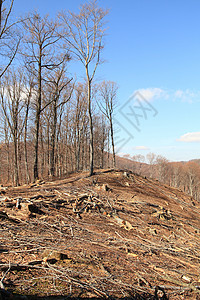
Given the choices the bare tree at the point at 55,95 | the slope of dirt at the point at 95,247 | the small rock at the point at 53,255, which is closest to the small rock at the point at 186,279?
the slope of dirt at the point at 95,247

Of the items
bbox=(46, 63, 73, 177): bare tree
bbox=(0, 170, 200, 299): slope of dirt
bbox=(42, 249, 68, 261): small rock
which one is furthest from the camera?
bbox=(46, 63, 73, 177): bare tree

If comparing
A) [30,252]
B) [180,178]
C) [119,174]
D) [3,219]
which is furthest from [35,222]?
[180,178]

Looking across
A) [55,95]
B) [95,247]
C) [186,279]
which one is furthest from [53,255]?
[55,95]

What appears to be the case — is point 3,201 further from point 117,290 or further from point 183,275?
point 183,275

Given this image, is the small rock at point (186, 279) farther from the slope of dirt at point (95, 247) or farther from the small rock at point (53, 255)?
the small rock at point (53, 255)

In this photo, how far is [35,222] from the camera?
4.87 meters

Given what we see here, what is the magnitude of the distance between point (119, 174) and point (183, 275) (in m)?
7.39

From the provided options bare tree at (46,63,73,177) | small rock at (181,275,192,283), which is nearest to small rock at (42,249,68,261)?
small rock at (181,275,192,283)

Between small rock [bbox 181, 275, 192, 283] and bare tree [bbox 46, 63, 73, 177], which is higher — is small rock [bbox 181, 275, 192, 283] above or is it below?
below

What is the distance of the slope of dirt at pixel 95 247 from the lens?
2.68 m

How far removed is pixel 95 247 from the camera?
4.14m

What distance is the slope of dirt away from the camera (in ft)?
8.80

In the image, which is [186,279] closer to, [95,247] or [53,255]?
[95,247]

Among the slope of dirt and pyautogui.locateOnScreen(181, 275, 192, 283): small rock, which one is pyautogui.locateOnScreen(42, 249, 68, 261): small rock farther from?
pyautogui.locateOnScreen(181, 275, 192, 283): small rock
